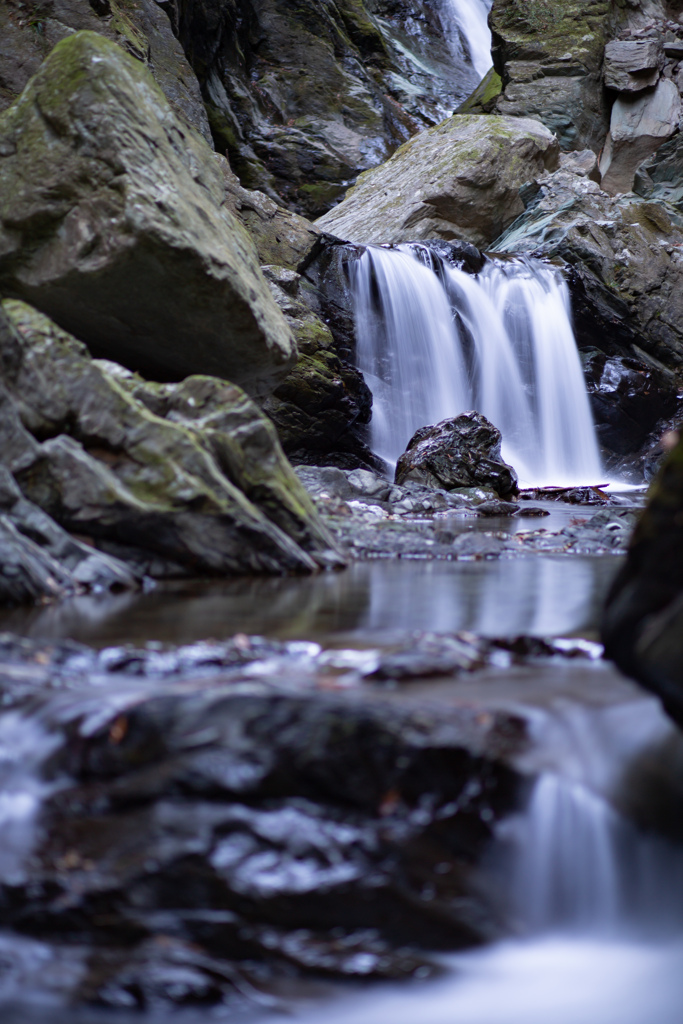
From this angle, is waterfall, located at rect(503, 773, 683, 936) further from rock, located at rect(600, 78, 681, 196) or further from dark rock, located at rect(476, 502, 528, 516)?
rock, located at rect(600, 78, 681, 196)

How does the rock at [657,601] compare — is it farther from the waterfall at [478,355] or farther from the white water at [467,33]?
the white water at [467,33]

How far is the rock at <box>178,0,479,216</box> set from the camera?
2117 centimetres

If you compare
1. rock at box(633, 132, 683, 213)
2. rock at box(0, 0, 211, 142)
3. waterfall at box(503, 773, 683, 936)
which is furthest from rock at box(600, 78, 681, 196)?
waterfall at box(503, 773, 683, 936)

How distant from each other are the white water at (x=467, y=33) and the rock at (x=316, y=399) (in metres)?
23.6

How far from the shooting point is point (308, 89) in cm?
2372

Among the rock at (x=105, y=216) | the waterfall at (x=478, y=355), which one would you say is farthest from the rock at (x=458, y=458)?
the rock at (x=105, y=216)

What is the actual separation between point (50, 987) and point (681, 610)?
1543mm

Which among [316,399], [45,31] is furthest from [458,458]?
[45,31]

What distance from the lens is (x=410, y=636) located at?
298 cm

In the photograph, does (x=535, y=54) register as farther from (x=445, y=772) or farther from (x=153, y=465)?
(x=445, y=772)

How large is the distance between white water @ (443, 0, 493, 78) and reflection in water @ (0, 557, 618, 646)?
31375mm

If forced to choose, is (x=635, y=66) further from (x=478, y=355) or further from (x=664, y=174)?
(x=478, y=355)

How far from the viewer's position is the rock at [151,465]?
4.41m

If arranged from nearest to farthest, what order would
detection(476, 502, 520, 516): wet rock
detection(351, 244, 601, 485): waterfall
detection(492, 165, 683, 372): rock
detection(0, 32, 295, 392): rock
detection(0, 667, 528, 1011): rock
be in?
detection(0, 667, 528, 1011): rock → detection(0, 32, 295, 392): rock → detection(476, 502, 520, 516): wet rock → detection(351, 244, 601, 485): waterfall → detection(492, 165, 683, 372): rock
